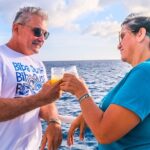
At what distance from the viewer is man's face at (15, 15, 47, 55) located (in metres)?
3.43

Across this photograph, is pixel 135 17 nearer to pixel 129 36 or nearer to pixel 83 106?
pixel 129 36

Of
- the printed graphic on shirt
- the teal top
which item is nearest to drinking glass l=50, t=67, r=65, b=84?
the printed graphic on shirt

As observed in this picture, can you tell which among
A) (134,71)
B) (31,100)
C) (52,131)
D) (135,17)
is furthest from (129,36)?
(52,131)

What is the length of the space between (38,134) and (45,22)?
43.4 inches

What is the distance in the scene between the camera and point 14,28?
138 inches

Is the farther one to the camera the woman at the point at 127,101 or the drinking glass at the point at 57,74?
the drinking glass at the point at 57,74

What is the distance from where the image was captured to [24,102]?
2.90 meters

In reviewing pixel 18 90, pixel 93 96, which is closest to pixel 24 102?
pixel 18 90

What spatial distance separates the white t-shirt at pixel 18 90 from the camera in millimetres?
3080

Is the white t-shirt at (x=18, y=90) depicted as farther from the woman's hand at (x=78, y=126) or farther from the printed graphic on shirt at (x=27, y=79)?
the woman's hand at (x=78, y=126)

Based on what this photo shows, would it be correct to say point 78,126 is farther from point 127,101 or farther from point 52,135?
point 127,101

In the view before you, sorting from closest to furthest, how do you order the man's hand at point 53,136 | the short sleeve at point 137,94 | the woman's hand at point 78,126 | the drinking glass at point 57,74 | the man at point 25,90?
the short sleeve at point 137,94 → the drinking glass at point 57,74 → the man at point 25,90 → the man's hand at point 53,136 → the woman's hand at point 78,126

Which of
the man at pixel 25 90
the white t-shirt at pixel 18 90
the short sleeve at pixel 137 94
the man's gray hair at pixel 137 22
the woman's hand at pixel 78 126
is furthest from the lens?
the woman's hand at pixel 78 126

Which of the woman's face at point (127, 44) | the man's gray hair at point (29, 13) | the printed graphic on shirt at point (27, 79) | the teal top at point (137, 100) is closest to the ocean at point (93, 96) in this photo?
the printed graphic on shirt at point (27, 79)
